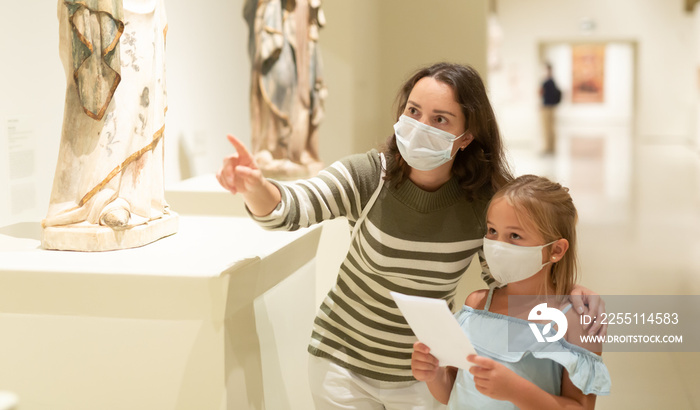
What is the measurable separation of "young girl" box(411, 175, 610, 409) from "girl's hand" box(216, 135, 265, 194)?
612 mm

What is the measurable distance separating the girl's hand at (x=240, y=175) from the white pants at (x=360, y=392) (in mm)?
733

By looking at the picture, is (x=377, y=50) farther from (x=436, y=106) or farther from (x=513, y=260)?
(x=513, y=260)

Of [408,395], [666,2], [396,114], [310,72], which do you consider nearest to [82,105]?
[396,114]

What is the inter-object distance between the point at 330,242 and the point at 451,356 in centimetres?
232

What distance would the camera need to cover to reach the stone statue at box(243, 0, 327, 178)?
519cm

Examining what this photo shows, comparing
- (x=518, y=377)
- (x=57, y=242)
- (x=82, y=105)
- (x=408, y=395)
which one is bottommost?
(x=408, y=395)

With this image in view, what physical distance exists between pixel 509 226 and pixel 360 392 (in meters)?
0.77

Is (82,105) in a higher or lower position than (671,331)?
higher

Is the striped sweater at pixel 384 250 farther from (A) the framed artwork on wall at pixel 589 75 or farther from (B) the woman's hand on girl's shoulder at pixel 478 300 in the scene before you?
(A) the framed artwork on wall at pixel 589 75

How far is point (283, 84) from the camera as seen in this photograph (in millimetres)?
5277

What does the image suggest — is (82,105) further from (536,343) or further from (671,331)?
(671,331)

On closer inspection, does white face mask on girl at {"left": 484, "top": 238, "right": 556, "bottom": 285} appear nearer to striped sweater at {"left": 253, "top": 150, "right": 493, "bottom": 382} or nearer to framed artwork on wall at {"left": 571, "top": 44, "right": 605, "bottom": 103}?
striped sweater at {"left": 253, "top": 150, "right": 493, "bottom": 382}

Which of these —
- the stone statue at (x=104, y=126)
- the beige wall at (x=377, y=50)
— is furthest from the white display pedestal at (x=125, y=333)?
the beige wall at (x=377, y=50)

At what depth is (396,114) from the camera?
2594 millimetres
